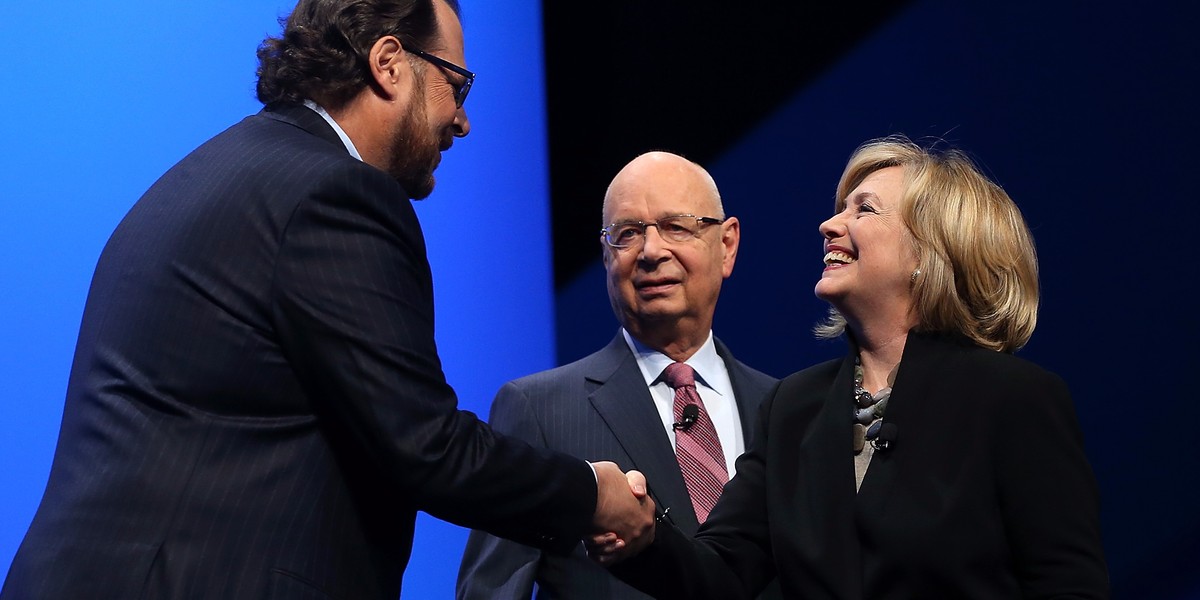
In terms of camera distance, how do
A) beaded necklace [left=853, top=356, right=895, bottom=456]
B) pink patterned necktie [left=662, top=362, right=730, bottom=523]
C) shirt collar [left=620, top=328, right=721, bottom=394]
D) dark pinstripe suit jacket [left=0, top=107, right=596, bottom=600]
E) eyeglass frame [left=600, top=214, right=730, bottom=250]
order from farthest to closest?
eyeglass frame [left=600, top=214, right=730, bottom=250], shirt collar [left=620, top=328, right=721, bottom=394], pink patterned necktie [left=662, top=362, right=730, bottom=523], beaded necklace [left=853, top=356, right=895, bottom=456], dark pinstripe suit jacket [left=0, top=107, right=596, bottom=600]

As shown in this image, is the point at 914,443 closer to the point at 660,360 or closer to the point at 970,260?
the point at 970,260

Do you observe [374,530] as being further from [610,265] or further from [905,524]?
[610,265]

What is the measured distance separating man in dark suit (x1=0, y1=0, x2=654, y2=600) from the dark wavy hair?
138 mm

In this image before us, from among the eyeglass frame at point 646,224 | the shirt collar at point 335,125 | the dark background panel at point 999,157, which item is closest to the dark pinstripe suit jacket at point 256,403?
the shirt collar at point 335,125

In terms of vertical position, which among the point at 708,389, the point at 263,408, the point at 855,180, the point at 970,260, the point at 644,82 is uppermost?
the point at 644,82

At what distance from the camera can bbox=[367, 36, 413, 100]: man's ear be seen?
2029 millimetres

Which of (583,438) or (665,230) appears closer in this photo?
(583,438)

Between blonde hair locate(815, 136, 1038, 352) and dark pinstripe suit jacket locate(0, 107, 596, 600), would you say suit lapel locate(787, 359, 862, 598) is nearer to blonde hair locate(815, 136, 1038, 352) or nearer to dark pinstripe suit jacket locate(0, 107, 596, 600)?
blonde hair locate(815, 136, 1038, 352)

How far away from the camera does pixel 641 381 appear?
2.68 meters

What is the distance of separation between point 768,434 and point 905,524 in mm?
360

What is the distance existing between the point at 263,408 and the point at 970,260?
114 cm

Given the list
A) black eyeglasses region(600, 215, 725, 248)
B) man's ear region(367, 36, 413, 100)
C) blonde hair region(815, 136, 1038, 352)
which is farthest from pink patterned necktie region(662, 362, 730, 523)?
man's ear region(367, 36, 413, 100)

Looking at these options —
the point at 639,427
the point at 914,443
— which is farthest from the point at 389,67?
the point at 914,443

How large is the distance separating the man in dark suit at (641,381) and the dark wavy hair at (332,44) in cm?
88
